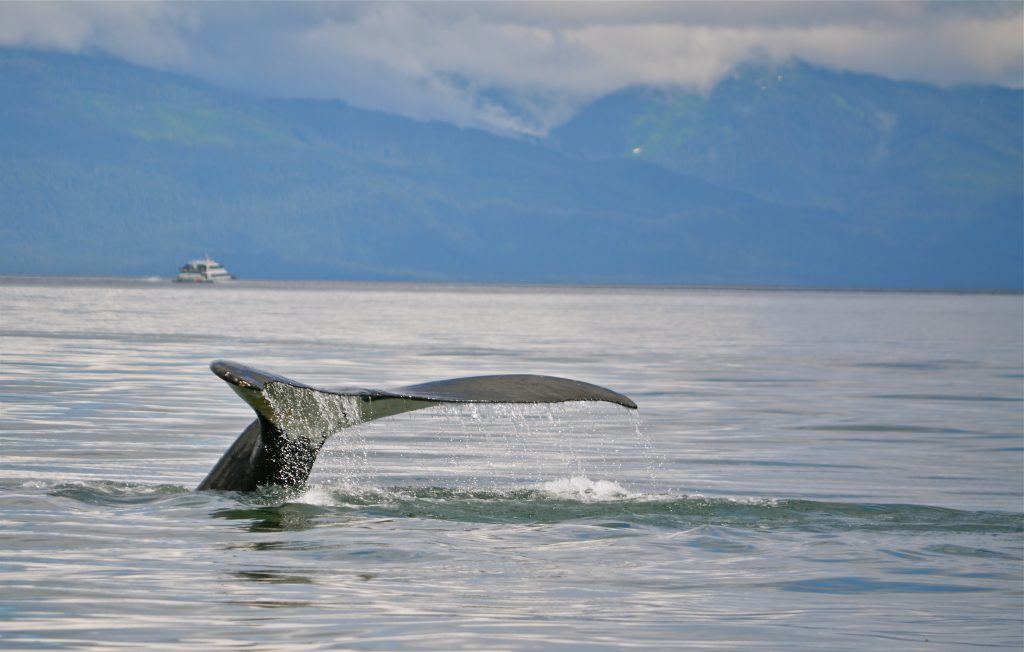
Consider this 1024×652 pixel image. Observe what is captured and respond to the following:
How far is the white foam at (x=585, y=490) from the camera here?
9.88 m

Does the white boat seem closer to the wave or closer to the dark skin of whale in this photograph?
the wave

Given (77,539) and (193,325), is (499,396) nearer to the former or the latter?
(77,539)

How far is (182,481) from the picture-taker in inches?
421

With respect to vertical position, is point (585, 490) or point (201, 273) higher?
point (201, 273)

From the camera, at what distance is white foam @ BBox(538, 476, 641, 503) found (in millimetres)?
9875

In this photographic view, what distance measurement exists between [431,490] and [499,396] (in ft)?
10.5

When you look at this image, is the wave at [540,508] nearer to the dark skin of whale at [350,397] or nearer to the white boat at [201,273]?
the dark skin of whale at [350,397]

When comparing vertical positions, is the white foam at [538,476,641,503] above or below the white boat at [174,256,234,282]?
below

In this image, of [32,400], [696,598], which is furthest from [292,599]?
[32,400]

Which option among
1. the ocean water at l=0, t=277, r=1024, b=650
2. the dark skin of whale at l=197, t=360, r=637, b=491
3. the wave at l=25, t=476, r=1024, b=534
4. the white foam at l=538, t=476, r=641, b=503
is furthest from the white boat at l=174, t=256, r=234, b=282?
the dark skin of whale at l=197, t=360, r=637, b=491

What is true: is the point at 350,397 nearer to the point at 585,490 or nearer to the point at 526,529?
the point at 526,529

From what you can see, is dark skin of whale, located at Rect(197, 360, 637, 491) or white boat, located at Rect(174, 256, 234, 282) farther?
white boat, located at Rect(174, 256, 234, 282)

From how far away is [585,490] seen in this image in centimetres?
1016

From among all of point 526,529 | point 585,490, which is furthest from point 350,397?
point 585,490
